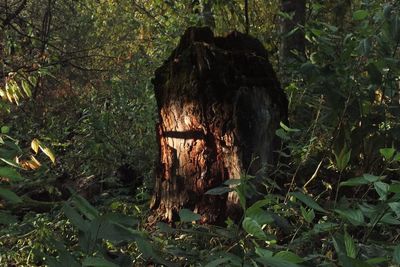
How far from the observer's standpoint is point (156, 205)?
363 cm

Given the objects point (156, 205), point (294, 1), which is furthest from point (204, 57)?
point (294, 1)

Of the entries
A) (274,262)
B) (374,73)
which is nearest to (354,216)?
(274,262)

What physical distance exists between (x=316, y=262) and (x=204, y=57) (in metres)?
1.87

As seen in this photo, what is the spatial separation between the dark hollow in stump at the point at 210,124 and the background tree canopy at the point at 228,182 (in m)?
0.14

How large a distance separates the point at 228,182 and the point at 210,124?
119cm

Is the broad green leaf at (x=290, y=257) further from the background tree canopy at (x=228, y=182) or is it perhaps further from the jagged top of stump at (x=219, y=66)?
the jagged top of stump at (x=219, y=66)

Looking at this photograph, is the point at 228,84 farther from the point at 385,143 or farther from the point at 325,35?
the point at 385,143

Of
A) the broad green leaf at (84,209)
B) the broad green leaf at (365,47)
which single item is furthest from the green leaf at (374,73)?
the broad green leaf at (84,209)

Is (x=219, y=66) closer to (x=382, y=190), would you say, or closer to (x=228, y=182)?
(x=228, y=182)

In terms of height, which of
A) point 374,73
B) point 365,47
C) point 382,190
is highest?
point 365,47

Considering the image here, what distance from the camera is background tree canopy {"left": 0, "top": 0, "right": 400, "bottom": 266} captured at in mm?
1666

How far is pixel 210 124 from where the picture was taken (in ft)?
11.1

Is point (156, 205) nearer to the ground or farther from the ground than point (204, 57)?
nearer to the ground

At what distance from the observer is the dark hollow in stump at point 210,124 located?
335 cm
